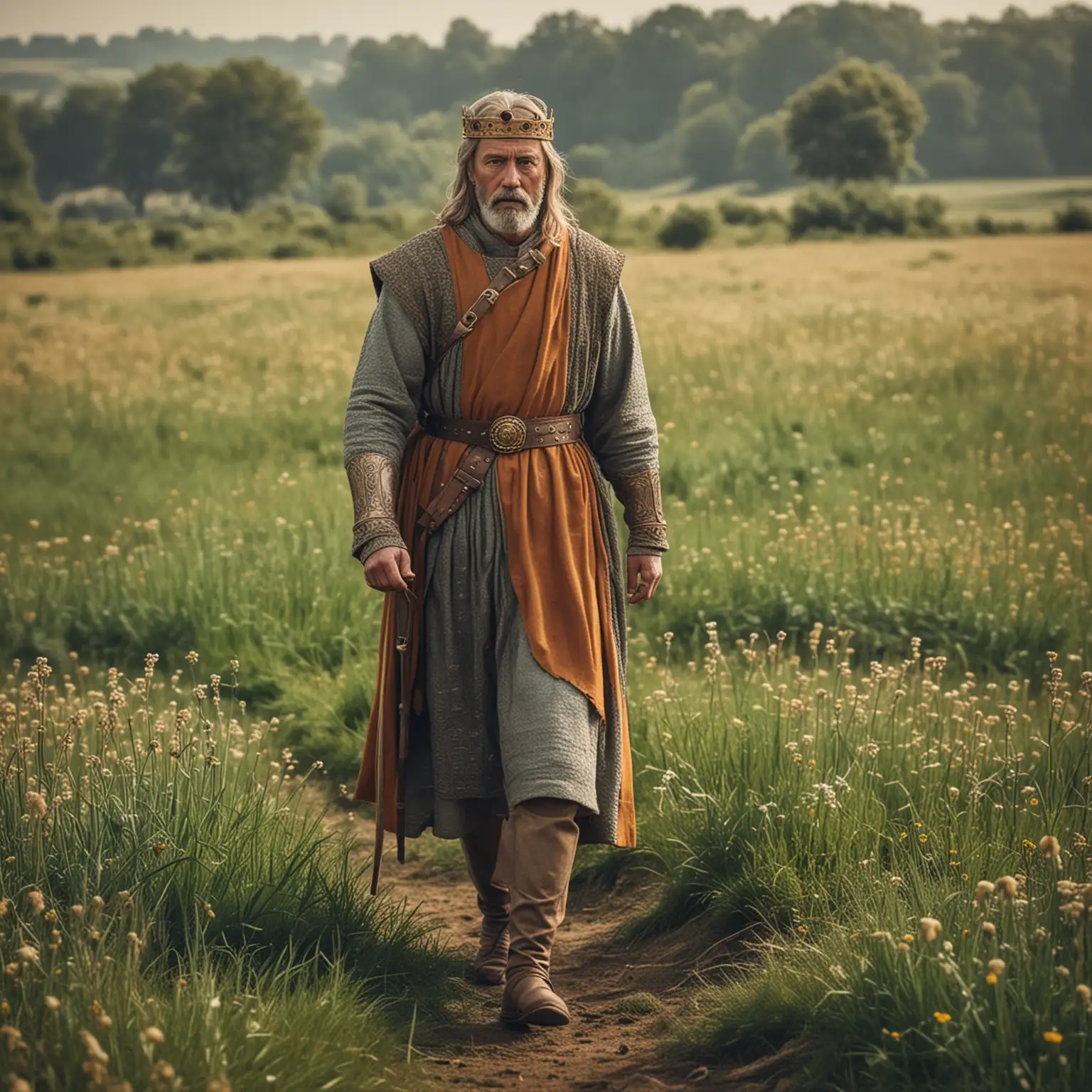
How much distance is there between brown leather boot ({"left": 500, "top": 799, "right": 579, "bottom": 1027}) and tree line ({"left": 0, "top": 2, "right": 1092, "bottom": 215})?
3685cm

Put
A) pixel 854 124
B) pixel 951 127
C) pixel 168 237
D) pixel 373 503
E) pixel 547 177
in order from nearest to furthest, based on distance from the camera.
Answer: pixel 373 503 < pixel 547 177 < pixel 168 237 < pixel 951 127 < pixel 854 124

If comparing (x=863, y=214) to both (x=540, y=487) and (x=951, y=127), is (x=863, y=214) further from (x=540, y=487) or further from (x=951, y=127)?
(x=540, y=487)

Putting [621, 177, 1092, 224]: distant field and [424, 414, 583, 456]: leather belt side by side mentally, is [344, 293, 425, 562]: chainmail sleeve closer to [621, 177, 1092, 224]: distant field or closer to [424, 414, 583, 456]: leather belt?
[424, 414, 583, 456]: leather belt

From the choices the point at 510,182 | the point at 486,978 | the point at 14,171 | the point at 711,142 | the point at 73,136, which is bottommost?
the point at 486,978

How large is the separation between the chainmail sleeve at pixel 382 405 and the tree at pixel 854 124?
5851 centimetres

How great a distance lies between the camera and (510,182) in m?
4.50

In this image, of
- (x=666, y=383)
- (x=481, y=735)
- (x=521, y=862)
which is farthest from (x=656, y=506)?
(x=666, y=383)

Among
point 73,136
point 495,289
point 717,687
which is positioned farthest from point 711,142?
point 495,289

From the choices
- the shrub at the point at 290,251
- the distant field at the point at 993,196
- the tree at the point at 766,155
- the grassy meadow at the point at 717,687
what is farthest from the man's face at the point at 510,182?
the tree at the point at 766,155

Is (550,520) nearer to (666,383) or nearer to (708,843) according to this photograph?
(708,843)

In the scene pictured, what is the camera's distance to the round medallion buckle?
4.50m

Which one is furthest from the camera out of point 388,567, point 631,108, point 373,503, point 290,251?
point 631,108

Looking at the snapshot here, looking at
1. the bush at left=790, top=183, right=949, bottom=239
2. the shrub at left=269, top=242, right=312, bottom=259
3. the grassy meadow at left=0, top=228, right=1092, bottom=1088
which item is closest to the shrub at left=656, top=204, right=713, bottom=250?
the bush at left=790, top=183, right=949, bottom=239

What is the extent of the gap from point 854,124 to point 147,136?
26.9m
